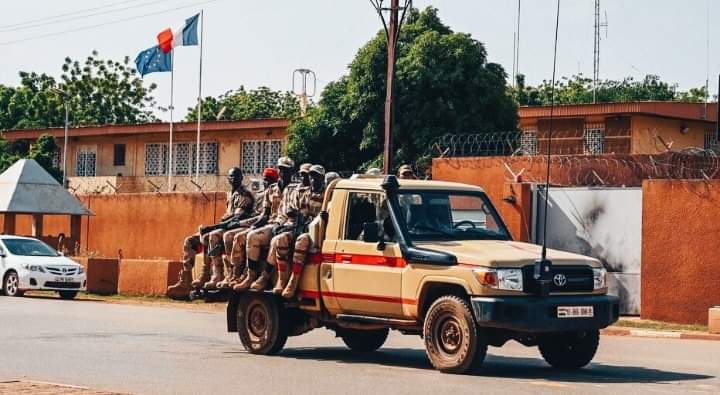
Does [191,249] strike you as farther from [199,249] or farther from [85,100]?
[85,100]

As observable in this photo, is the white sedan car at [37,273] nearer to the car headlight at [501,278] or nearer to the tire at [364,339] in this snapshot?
the tire at [364,339]

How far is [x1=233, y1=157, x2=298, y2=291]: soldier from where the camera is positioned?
1570 centimetres

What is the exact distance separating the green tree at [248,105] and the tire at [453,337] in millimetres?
63302

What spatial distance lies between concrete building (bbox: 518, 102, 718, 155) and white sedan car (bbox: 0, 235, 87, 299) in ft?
44.5

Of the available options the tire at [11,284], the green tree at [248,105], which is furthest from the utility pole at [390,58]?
the green tree at [248,105]

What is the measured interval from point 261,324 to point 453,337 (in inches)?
133

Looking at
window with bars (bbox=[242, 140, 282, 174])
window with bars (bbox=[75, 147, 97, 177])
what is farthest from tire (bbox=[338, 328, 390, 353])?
window with bars (bbox=[75, 147, 97, 177])

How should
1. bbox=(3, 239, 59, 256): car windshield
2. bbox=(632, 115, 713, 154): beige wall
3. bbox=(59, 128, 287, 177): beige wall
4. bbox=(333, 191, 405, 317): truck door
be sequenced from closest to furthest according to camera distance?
bbox=(333, 191, 405, 317): truck door < bbox=(3, 239, 59, 256): car windshield < bbox=(632, 115, 713, 154): beige wall < bbox=(59, 128, 287, 177): beige wall

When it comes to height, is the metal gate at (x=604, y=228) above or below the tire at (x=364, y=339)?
above


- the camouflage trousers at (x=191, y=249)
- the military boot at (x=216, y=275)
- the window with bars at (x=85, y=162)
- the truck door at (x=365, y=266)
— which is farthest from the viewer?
the window with bars at (x=85, y=162)

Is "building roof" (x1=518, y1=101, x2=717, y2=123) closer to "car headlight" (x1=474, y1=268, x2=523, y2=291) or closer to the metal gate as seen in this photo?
the metal gate

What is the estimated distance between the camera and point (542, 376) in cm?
1370

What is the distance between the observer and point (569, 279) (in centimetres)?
1355

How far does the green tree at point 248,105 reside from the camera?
7800cm
